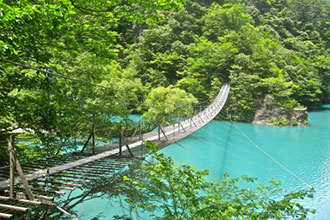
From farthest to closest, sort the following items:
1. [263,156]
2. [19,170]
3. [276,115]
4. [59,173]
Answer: [276,115] → [263,156] → [59,173] → [19,170]

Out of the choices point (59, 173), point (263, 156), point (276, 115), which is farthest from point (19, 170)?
point (276, 115)

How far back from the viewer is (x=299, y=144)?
9516mm

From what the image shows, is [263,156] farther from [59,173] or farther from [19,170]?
[19,170]

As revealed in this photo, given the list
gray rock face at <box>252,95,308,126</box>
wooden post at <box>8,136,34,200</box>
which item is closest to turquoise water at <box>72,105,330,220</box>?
gray rock face at <box>252,95,308,126</box>

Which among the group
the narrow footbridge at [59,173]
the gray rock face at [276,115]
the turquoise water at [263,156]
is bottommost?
the turquoise water at [263,156]

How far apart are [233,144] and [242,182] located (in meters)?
4.27

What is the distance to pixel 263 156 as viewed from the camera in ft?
26.4

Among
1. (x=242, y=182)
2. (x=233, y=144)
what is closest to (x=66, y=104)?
(x=242, y=182)

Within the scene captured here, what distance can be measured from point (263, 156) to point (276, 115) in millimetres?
5799

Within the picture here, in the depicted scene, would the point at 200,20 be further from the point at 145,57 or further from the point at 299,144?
the point at 299,144

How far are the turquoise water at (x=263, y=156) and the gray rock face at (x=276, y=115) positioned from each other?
604 millimetres

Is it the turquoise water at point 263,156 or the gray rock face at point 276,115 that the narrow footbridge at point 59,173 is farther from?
the gray rock face at point 276,115

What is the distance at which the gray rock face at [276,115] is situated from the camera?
12.8 meters

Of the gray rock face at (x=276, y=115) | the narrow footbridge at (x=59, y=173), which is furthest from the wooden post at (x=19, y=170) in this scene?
the gray rock face at (x=276, y=115)
